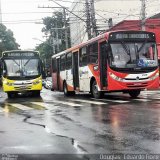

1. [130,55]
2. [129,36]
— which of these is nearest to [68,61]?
[129,36]

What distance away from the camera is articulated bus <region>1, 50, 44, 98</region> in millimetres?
25219

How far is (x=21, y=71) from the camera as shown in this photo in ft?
83.4

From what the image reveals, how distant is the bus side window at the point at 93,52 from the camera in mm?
19923

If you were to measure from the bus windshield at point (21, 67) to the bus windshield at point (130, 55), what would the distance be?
850cm

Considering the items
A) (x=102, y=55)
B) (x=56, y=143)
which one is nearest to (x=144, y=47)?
(x=102, y=55)

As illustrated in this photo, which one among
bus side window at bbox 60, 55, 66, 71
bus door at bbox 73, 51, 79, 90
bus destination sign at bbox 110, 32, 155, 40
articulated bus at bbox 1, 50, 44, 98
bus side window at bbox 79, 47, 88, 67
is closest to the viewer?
bus destination sign at bbox 110, 32, 155, 40

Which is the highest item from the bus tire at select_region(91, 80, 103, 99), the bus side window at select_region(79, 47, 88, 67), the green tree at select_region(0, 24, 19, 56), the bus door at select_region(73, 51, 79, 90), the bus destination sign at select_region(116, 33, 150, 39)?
the green tree at select_region(0, 24, 19, 56)

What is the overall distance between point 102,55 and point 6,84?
8269 mm

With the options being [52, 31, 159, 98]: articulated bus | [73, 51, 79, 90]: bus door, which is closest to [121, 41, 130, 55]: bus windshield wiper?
[52, 31, 159, 98]: articulated bus

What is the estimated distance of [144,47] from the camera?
1881 cm

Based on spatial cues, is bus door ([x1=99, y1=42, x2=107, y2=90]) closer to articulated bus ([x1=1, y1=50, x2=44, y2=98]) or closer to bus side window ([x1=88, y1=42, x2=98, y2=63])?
bus side window ([x1=88, y1=42, x2=98, y2=63])

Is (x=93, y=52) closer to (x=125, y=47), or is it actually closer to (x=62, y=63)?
(x=125, y=47)

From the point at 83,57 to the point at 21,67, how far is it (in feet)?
16.7

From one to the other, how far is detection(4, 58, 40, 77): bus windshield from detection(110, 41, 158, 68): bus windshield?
8497mm
